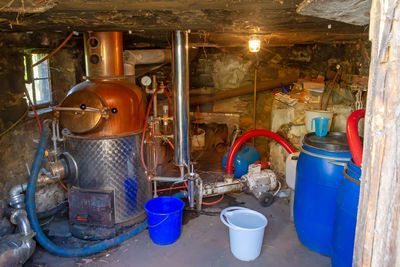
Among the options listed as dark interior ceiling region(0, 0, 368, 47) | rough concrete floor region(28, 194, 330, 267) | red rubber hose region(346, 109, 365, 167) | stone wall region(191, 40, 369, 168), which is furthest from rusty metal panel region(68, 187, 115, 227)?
stone wall region(191, 40, 369, 168)

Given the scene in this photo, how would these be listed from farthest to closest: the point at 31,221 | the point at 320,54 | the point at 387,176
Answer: the point at 320,54, the point at 31,221, the point at 387,176

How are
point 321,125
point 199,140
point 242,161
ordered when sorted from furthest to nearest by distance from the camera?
point 199,140 < point 242,161 < point 321,125

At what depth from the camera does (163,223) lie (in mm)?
3004

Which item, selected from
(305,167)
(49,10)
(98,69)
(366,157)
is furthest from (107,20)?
(305,167)

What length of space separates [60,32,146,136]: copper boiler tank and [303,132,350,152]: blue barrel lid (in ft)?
5.72

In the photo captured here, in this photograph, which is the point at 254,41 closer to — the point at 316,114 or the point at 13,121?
the point at 316,114

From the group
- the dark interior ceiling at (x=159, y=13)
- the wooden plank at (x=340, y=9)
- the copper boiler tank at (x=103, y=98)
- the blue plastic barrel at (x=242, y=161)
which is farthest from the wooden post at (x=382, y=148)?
the blue plastic barrel at (x=242, y=161)

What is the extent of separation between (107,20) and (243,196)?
2.84m

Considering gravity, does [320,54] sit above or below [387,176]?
above

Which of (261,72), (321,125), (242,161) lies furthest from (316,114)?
(261,72)

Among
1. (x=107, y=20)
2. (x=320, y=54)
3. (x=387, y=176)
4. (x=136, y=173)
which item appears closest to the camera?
(x=387, y=176)

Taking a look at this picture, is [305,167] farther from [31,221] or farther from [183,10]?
[31,221]

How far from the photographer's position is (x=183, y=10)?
192 centimetres

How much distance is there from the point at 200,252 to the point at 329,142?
1557 mm
